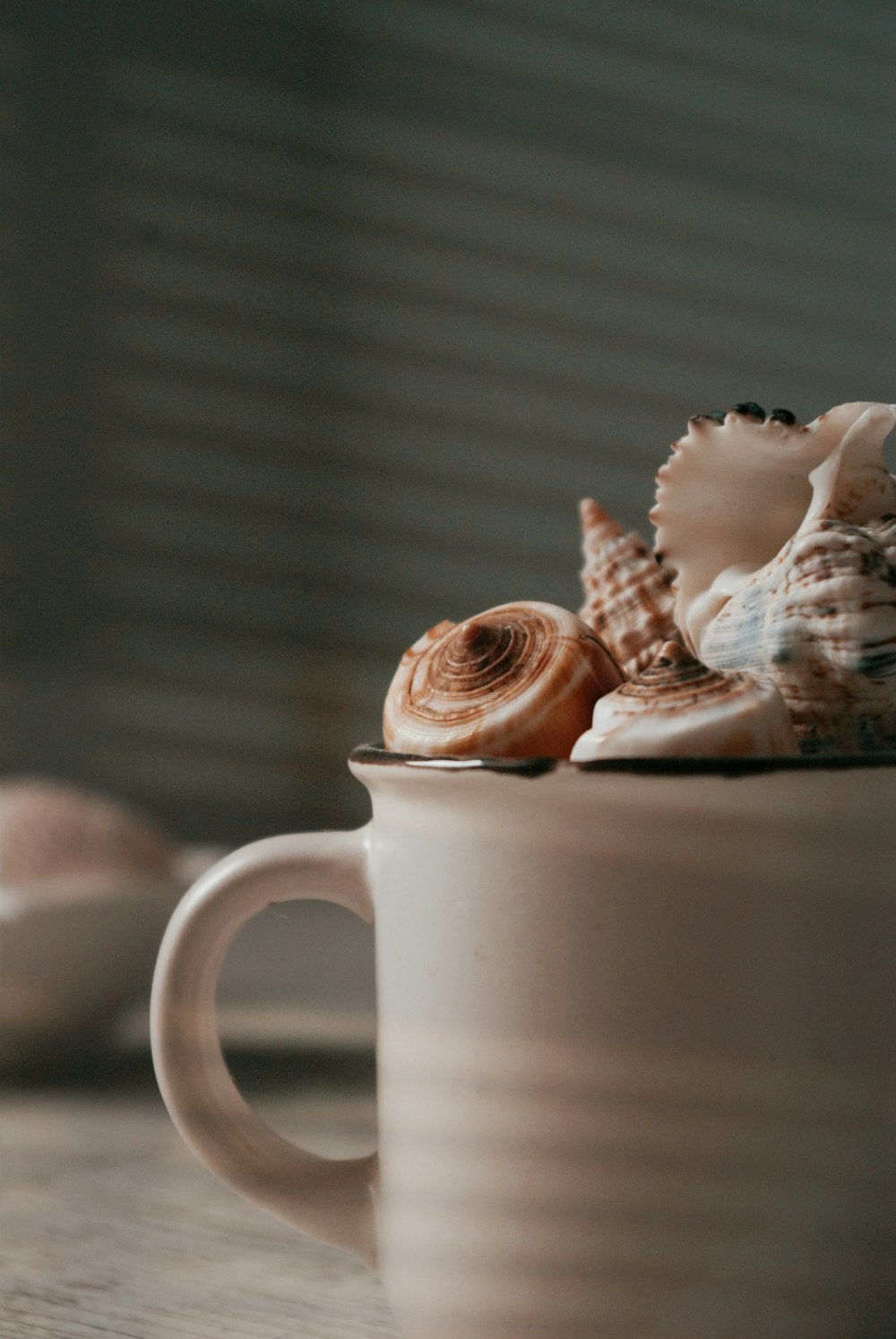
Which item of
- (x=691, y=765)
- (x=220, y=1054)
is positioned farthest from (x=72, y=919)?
(x=691, y=765)

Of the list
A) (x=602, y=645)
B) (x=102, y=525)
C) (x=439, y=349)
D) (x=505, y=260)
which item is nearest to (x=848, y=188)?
(x=505, y=260)

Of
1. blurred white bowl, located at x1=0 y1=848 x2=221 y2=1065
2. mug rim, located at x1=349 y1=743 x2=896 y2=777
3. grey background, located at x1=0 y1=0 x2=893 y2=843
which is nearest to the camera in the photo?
mug rim, located at x1=349 y1=743 x2=896 y2=777

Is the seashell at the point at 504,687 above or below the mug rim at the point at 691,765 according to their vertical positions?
above

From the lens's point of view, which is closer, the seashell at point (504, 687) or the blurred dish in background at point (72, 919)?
the seashell at point (504, 687)

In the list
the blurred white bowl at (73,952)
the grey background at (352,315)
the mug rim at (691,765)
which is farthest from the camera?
the grey background at (352,315)

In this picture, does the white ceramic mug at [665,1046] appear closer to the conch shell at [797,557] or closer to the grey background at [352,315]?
the conch shell at [797,557]

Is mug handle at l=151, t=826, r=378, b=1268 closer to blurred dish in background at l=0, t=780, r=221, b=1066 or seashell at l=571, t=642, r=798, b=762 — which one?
seashell at l=571, t=642, r=798, b=762

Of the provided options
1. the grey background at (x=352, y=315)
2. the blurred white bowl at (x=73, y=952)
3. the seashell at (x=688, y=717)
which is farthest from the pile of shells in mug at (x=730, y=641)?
the grey background at (x=352, y=315)

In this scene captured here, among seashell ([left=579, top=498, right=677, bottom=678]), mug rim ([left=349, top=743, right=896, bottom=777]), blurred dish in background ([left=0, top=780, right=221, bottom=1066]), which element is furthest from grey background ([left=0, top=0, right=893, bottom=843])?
mug rim ([left=349, top=743, right=896, bottom=777])

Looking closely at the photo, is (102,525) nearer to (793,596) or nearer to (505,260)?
(505,260)
